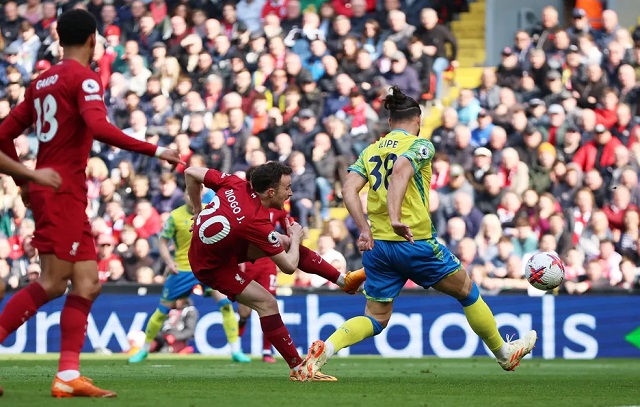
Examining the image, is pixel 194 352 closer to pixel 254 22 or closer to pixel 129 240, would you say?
pixel 129 240

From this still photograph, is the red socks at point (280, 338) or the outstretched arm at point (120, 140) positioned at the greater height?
the outstretched arm at point (120, 140)

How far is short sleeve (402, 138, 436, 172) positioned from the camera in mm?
10031

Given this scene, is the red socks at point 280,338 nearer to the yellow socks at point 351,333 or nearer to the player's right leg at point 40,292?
the yellow socks at point 351,333

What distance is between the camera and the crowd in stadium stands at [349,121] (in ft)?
61.1

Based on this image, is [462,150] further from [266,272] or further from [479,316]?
[479,316]

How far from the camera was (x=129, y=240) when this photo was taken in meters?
19.8

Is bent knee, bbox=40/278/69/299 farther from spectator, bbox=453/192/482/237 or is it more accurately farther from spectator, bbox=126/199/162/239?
spectator, bbox=126/199/162/239

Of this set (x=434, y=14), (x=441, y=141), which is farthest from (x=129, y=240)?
(x=434, y=14)

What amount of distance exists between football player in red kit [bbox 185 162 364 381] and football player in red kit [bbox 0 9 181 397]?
2.45m

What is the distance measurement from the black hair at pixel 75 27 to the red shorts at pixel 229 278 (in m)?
3.23

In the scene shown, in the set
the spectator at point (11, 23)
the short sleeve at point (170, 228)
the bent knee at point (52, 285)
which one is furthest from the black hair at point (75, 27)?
the spectator at point (11, 23)

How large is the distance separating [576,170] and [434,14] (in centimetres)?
410

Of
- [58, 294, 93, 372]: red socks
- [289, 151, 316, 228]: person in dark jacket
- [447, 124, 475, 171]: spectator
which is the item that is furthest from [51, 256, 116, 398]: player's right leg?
[447, 124, 475, 171]: spectator

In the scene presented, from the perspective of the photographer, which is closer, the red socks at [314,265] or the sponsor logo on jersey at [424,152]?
the sponsor logo on jersey at [424,152]
